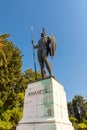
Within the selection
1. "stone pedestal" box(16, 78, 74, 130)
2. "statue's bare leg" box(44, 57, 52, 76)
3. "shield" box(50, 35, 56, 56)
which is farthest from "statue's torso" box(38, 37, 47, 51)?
"stone pedestal" box(16, 78, 74, 130)

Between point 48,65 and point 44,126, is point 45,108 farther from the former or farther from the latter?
point 48,65

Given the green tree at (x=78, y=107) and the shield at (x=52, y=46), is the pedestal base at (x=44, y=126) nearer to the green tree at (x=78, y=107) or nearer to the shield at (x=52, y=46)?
the shield at (x=52, y=46)

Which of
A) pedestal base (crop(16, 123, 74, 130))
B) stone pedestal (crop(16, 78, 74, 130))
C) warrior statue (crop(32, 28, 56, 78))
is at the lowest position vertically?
pedestal base (crop(16, 123, 74, 130))

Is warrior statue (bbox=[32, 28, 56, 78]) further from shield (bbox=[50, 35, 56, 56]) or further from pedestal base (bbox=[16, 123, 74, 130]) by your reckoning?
pedestal base (bbox=[16, 123, 74, 130])

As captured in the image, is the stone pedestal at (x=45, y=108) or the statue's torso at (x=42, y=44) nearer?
the stone pedestal at (x=45, y=108)

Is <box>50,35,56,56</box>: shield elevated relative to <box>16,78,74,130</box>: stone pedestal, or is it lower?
elevated

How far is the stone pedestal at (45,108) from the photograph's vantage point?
756 cm

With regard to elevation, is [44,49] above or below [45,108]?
above

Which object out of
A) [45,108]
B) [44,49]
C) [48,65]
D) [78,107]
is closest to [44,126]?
[45,108]

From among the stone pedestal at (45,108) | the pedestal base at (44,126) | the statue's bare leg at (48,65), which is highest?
the statue's bare leg at (48,65)

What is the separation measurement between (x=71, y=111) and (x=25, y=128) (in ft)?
185

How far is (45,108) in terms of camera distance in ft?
26.0

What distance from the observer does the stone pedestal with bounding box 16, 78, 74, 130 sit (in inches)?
298

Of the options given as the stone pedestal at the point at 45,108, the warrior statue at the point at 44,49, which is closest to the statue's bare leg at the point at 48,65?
the warrior statue at the point at 44,49
